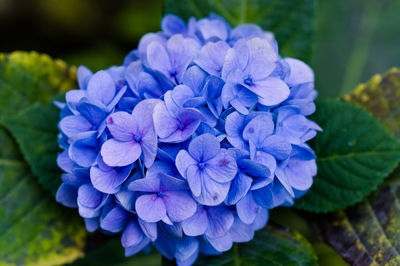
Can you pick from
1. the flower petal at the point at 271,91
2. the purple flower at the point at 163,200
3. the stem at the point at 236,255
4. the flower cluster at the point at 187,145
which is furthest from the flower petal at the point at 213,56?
the stem at the point at 236,255

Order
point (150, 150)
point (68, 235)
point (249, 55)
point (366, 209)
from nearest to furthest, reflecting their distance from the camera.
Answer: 1. point (150, 150)
2. point (249, 55)
3. point (366, 209)
4. point (68, 235)

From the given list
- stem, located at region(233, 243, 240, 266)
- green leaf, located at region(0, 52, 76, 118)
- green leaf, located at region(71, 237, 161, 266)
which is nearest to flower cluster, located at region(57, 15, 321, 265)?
stem, located at region(233, 243, 240, 266)

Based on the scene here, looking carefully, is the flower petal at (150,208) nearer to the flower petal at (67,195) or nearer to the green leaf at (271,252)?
the flower petal at (67,195)

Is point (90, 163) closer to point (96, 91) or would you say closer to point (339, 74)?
point (96, 91)

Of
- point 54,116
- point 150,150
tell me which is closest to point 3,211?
point 54,116

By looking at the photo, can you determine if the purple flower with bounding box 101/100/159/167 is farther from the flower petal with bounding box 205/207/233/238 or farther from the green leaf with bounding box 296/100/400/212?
the green leaf with bounding box 296/100/400/212

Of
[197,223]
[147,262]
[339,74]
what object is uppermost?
[339,74]
